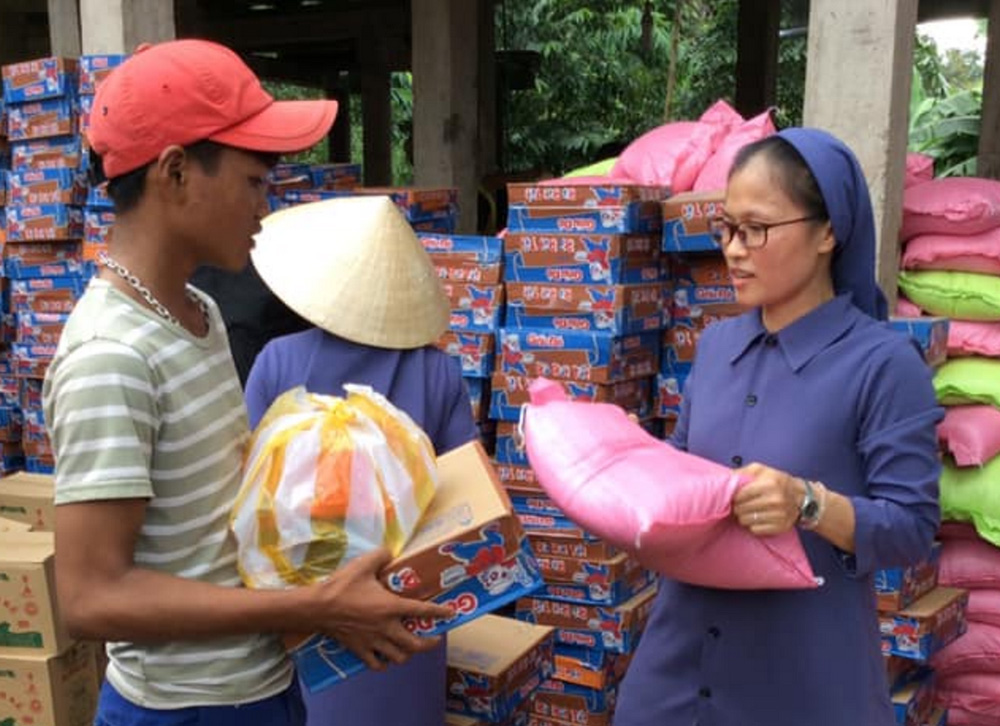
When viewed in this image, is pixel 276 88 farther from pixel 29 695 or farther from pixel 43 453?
pixel 29 695

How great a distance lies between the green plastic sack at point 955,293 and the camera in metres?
3.03

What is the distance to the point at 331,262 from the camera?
85.0 inches

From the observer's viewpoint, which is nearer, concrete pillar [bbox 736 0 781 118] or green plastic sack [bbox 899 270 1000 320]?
green plastic sack [bbox 899 270 1000 320]

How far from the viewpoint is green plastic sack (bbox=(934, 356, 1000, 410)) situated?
2.99m

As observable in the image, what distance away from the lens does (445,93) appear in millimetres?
5270

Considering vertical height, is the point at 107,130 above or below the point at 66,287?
above

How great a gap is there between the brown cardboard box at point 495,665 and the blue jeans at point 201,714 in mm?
1196

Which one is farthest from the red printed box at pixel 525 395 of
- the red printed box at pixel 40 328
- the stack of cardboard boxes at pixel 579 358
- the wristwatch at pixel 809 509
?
the red printed box at pixel 40 328

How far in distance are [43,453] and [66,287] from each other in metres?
0.84

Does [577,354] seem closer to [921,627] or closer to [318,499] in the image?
[921,627]

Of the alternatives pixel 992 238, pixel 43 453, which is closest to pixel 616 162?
pixel 992 238

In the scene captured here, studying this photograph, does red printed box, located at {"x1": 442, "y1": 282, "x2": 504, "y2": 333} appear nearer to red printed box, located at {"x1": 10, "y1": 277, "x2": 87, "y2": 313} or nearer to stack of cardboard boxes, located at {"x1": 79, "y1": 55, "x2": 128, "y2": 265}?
stack of cardboard boxes, located at {"x1": 79, "y1": 55, "x2": 128, "y2": 265}

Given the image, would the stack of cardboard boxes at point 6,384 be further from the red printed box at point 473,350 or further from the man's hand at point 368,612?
the man's hand at point 368,612

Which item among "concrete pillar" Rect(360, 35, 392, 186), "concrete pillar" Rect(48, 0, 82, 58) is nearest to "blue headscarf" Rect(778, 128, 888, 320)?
"concrete pillar" Rect(48, 0, 82, 58)
